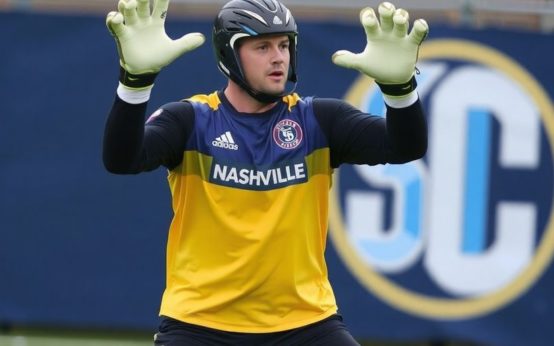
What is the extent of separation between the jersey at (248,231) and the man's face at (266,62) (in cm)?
21

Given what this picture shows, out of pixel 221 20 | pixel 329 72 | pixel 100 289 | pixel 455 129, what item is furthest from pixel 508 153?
pixel 221 20

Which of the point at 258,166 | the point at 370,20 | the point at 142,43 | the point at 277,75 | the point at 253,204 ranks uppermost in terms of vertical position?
the point at 370,20

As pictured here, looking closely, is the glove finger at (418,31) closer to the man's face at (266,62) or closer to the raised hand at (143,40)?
the man's face at (266,62)

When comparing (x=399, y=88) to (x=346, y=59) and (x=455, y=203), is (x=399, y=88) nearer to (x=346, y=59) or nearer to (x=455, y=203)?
(x=346, y=59)

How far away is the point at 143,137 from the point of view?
5.79 m

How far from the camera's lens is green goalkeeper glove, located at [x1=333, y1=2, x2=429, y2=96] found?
567 cm

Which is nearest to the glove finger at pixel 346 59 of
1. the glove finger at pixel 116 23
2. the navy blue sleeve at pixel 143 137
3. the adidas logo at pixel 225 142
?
the adidas logo at pixel 225 142

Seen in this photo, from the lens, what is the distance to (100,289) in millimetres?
10516

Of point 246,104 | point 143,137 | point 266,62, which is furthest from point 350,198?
point 143,137

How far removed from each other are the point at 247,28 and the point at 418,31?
904mm

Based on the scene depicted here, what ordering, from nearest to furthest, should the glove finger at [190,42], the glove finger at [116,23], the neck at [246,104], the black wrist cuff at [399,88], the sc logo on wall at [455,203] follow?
the glove finger at [116,23], the glove finger at [190,42], the black wrist cuff at [399,88], the neck at [246,104], the sc logo on wall at [455,203]

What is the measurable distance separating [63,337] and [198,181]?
191 inches

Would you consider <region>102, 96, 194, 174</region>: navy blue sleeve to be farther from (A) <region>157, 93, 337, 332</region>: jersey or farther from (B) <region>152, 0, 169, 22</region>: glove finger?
(B) <region>152, 0, 169, 22</region>: glove finger

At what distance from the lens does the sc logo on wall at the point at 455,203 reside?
1044 cm
